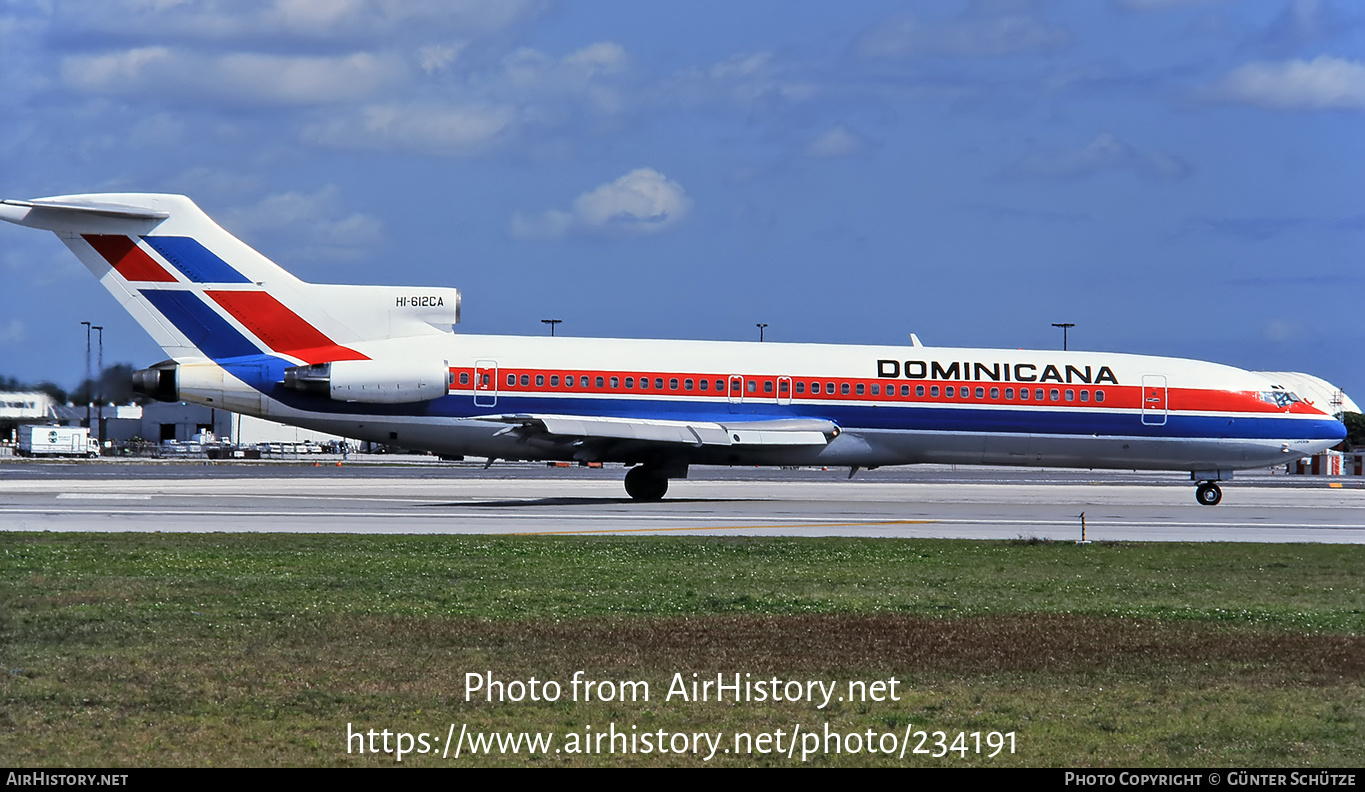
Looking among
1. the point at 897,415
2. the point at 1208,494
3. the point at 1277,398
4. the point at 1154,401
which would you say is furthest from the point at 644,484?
the point at 1277,398

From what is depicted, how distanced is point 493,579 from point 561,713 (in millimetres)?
7065

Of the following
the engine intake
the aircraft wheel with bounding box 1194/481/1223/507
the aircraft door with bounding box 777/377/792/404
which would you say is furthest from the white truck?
the aircraft wheel with bounding box 1194/481/1223/507

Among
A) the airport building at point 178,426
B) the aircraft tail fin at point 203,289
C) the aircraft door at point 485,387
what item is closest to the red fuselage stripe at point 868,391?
the aircraft door at point 485,387

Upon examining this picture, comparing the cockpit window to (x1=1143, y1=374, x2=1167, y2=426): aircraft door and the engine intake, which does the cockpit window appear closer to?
(x1=1143, y1=374, x2=1167, y2=426): aircraft door

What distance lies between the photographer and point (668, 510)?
3044cm

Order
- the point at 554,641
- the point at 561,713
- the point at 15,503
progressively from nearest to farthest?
the point at 561,713
the point at 554,641
the point at 15,503

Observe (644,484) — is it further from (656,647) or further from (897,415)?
(656,647)

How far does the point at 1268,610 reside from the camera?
14039 mm

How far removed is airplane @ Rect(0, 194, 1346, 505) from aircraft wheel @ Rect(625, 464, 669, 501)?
2.0 inches

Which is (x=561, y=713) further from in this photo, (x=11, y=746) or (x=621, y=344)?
(x=621, y=344)

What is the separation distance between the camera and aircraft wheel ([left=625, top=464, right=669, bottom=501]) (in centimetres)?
3375

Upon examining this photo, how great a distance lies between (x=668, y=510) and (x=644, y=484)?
11.3 feet

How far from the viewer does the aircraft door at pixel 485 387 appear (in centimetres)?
3234
